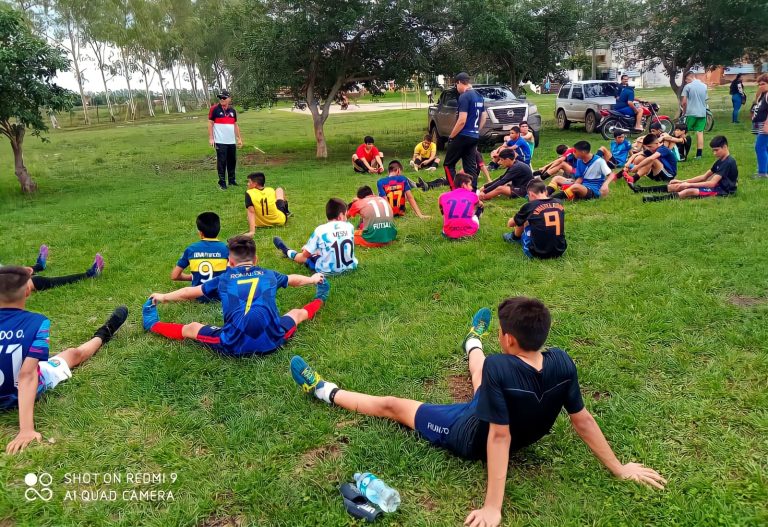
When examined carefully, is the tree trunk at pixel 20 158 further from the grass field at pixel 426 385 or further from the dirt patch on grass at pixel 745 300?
the dirt patch on grass at pixel 745 300

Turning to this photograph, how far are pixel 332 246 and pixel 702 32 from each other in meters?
19.8

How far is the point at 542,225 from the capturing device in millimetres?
6219

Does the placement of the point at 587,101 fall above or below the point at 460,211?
above

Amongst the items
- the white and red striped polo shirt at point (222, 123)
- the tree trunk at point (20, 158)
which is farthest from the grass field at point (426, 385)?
the tree trunk at point (20, 158)

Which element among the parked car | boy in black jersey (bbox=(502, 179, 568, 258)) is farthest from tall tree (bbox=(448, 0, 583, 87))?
boy in black jersey (bbox=(502, 179, 568, 258))

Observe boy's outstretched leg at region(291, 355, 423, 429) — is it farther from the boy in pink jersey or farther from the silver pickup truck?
the silver pickup truck

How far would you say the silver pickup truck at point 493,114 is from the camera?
1566 centimetres

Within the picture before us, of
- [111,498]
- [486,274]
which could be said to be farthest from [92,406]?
[486,274]

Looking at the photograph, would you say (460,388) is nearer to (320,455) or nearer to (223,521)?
(320,455)

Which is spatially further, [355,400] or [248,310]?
[248,310]

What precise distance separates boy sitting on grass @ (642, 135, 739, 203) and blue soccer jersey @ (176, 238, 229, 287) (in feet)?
22.1

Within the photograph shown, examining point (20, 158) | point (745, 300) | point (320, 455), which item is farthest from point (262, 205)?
point (20, 158)

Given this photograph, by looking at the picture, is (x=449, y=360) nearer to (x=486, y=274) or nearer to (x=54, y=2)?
(x=486, y=274)

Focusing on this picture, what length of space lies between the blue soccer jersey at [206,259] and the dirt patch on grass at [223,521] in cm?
307
